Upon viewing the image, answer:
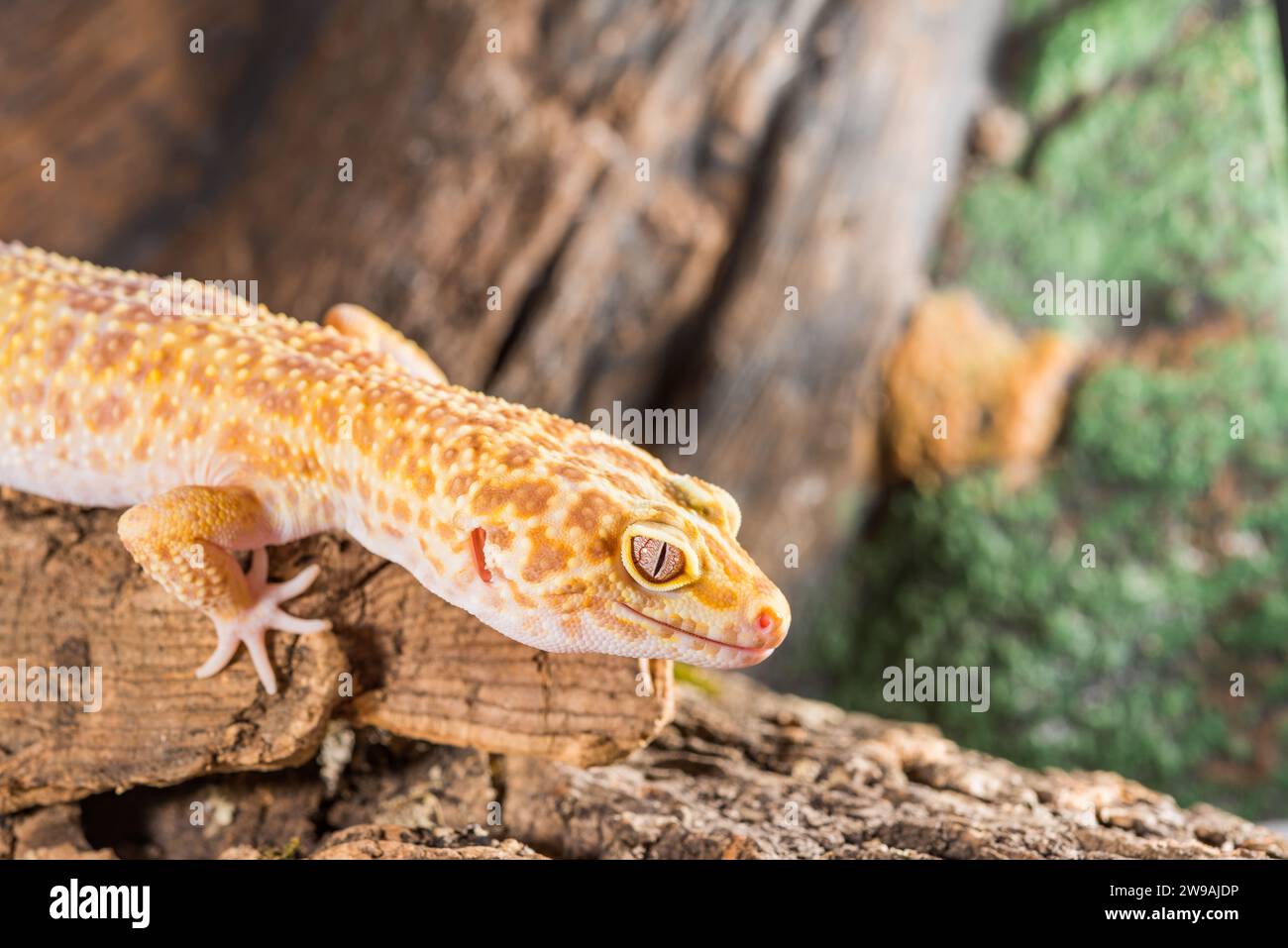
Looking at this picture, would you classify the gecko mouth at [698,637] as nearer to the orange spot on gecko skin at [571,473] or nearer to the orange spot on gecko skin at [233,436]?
the orange spot on gecko skin at [571,473]

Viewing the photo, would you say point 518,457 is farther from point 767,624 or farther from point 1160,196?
point 1160,196

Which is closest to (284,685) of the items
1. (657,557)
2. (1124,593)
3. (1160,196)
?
(657,557)

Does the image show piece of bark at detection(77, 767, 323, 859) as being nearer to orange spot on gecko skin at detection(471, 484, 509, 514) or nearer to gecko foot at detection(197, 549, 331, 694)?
gecko foot at detection(197, 549, 331, 694)

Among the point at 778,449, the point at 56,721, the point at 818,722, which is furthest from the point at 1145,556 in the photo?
the point at 56,721

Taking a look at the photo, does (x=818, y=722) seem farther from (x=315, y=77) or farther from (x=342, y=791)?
(x=315, y=77)

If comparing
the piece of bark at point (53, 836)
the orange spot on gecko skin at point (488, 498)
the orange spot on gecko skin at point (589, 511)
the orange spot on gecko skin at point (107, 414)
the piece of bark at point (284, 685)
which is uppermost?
the orange spot on gecko skin at point (107, 414)

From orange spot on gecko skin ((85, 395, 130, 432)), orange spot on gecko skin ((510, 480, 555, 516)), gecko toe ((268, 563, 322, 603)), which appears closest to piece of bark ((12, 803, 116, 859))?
gecko toe ((268, 563, 322, 603))

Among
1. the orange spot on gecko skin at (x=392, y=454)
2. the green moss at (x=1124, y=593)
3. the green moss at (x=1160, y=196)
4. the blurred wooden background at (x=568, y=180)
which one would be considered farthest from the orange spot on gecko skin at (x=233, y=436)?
the green moss at (x=1160, y=196)
